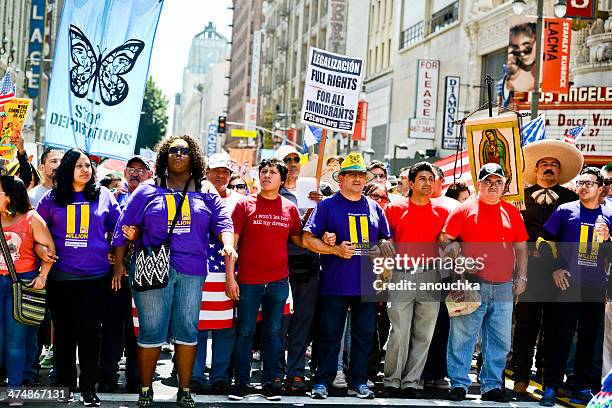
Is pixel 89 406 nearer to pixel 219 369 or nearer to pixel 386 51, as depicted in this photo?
pixel 219 369

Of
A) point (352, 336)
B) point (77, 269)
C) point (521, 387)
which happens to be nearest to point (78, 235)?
point (77, 269)

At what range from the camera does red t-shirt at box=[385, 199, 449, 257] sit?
8305mm

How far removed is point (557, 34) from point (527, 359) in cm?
1700

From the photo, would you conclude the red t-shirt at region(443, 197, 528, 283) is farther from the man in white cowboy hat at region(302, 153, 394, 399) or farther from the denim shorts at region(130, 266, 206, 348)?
the denim shorts at region(130, 266, 206, 348)

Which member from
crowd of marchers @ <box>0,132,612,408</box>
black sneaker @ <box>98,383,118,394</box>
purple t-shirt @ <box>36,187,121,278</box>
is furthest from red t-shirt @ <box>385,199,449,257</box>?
black sneaker @ <box>98,383,118,394</box>

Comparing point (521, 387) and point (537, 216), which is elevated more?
point (537, 216)

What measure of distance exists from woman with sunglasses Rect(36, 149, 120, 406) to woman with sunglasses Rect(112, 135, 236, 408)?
0.20m

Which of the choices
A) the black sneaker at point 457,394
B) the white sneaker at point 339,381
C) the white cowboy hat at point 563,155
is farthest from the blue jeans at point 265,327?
the white cowboy hat at point 563,155

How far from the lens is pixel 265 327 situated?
8.08m

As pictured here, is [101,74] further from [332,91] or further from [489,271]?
[489,271]

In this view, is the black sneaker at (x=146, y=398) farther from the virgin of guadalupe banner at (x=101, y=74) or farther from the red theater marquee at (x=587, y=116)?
the red theater marquee at (x=587, y=116)

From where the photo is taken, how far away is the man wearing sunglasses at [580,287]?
26.5 feet

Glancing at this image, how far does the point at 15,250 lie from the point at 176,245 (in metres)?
1.25

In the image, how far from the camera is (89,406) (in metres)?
7.11
